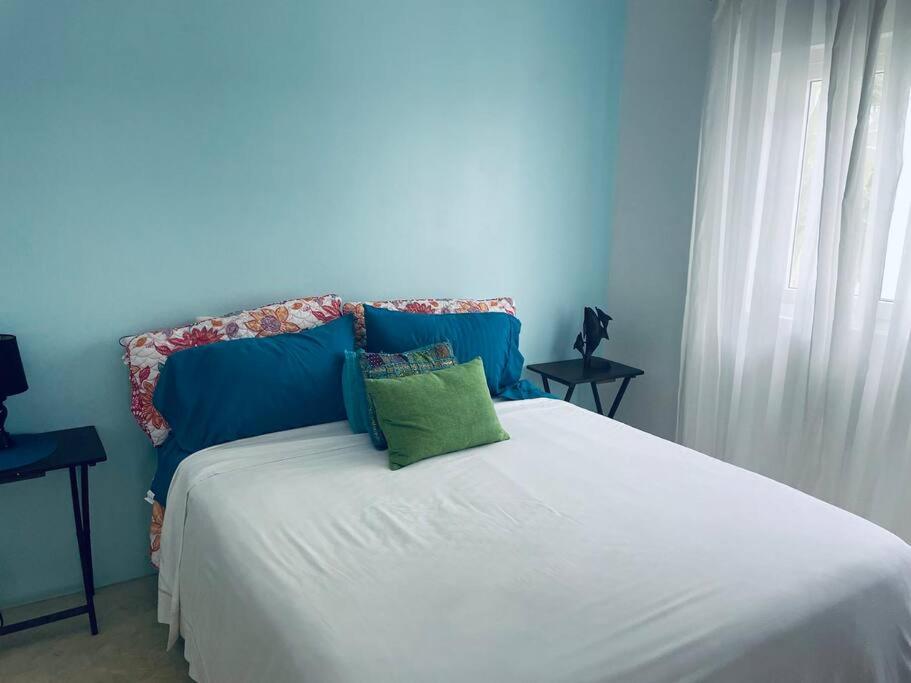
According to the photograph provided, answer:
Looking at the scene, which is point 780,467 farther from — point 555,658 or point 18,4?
point 18,4

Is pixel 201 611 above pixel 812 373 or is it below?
below

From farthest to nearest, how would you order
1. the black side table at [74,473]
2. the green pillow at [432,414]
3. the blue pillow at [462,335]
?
the blue pillow at [462,335] → the green pillow at [432,414] → the black side table at [74,473]

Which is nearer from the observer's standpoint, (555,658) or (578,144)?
(555,658)

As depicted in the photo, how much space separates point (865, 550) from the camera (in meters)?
1.65

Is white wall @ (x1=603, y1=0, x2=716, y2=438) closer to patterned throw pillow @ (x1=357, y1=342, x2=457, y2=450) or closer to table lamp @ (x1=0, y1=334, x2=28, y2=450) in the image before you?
patterned throw pillow @ (x1=357, y1=342, x2=457, y2=450)

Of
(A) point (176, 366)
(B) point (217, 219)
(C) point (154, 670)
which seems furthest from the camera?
(B) point (217, 219)

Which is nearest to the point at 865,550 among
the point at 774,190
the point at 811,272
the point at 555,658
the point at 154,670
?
the point at 555,658

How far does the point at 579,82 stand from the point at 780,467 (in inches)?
78.4

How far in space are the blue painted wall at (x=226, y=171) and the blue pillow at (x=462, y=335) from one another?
12.7 inches

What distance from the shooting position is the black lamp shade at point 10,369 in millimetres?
2041

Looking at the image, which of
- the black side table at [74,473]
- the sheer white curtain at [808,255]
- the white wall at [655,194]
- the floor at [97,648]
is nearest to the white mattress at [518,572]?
the floor at [97,648]

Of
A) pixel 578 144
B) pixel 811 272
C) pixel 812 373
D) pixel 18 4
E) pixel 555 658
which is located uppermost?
pixel 18 4

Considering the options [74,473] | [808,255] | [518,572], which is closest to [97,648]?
[74,473]

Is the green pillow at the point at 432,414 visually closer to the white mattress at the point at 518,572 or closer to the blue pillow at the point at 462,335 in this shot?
the white mattress at the point at 518,572
